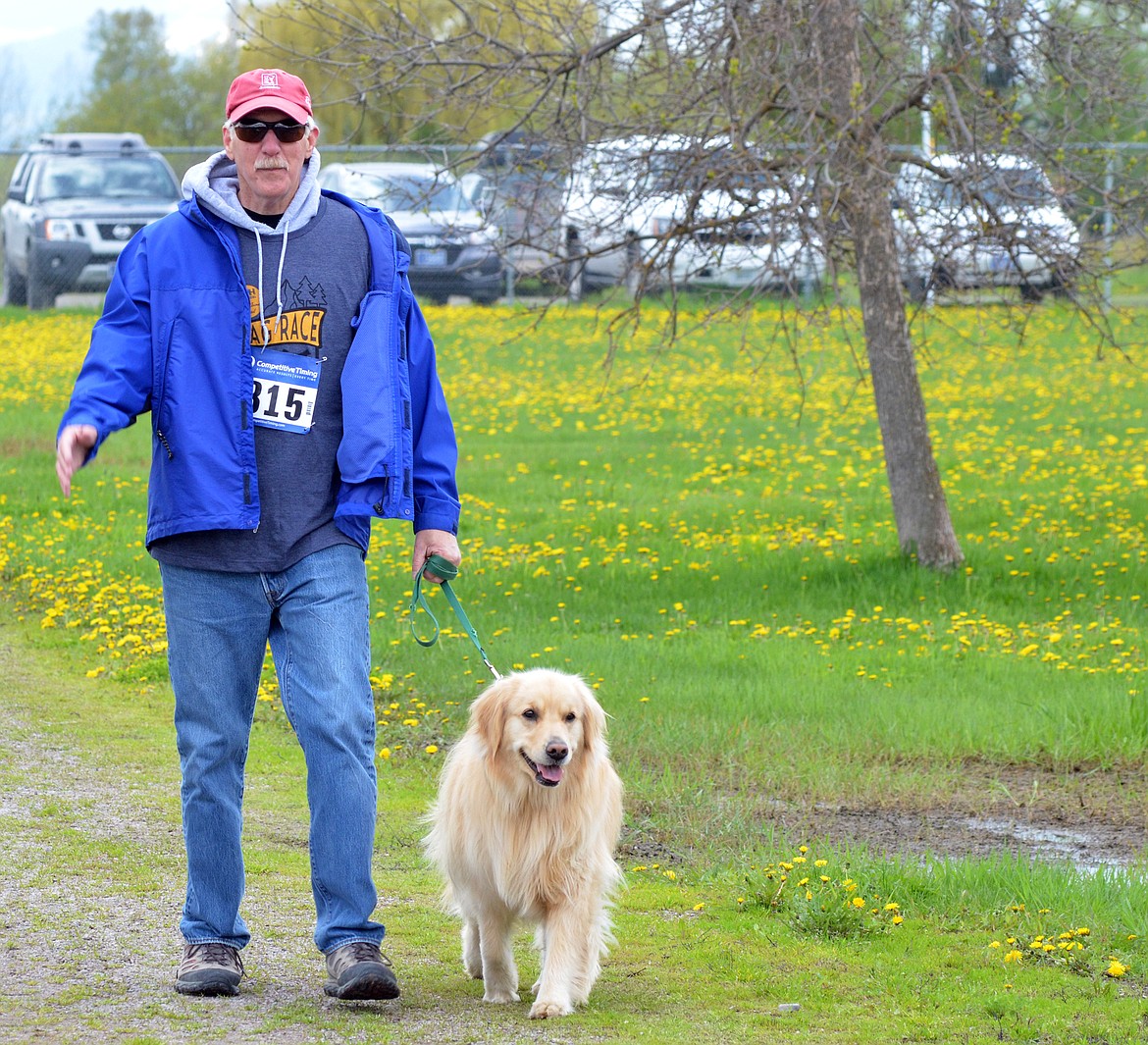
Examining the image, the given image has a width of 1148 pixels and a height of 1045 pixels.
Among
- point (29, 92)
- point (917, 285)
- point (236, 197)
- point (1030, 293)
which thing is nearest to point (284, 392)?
point (236, 197)

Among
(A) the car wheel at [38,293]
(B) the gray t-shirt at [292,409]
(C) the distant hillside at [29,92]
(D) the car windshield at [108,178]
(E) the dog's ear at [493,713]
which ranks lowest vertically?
(E) the dog's ear at [493,713]

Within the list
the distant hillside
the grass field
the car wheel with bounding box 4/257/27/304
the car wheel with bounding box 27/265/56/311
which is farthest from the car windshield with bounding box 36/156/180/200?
the distant hillside

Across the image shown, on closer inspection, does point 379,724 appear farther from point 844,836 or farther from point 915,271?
point 915,271

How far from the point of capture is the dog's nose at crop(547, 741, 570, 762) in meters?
4.34

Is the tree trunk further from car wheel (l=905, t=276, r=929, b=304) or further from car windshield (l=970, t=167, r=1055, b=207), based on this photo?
car windshield (l=970, t=167, r=1055, b=207)

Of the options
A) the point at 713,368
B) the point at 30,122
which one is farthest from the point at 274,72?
the point at 30,122

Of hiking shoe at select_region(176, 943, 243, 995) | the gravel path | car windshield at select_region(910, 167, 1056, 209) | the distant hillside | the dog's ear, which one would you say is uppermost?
the distant hillside

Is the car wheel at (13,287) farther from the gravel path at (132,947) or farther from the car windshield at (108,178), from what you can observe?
the gravel path at (132,947)

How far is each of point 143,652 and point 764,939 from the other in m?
4.84

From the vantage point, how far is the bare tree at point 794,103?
9070 millimetres

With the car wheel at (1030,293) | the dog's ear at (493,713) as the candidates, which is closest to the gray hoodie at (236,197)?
the dog's ear at (493,713)

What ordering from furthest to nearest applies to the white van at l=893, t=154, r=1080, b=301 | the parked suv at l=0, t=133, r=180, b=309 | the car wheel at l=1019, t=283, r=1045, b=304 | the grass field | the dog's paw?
the parked suv at l=0, t=133, r=180, b=309, the car wheel at l=1019, t=283, r=1045, b=304, the white van at l=893, t=154, r=1080, b=301, the grass field, the dog's paw

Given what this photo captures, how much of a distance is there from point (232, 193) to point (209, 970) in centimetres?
192

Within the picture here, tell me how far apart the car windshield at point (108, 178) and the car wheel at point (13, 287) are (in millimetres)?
1786
